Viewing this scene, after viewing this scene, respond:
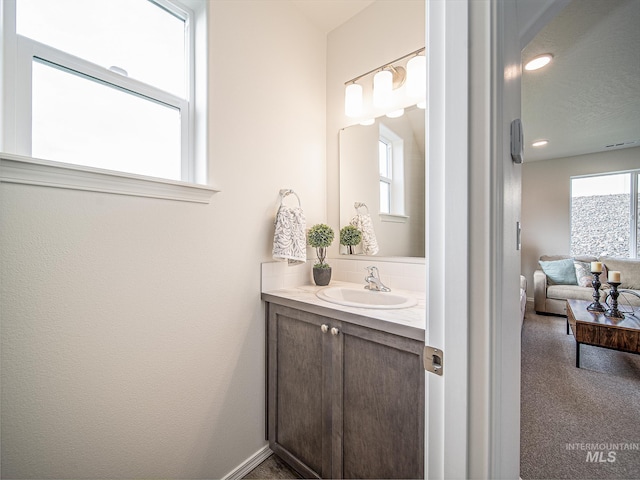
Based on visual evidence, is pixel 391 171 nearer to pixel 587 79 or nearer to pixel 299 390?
pixel 299 390

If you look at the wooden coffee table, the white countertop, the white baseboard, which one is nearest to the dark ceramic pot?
the white countertop

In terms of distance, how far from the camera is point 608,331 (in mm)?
2223

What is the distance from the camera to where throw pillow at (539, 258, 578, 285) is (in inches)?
157

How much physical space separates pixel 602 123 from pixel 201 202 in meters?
4.66

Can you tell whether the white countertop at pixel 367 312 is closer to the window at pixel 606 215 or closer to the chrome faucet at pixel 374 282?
the chrome faucet at pixel 374 282

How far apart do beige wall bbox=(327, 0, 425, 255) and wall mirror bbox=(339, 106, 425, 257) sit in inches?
3.2

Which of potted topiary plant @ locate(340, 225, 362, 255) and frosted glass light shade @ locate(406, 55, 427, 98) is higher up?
frosted glass light shade @ locate(406, 55, 427, 98)

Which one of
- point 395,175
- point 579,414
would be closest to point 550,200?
point 579,414

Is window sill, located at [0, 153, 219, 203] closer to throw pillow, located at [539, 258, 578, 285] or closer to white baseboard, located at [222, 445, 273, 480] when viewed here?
white baseboard, located at [222, 445, 273, 480]

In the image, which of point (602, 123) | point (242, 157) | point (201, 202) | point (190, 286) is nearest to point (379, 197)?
point (242, 157)

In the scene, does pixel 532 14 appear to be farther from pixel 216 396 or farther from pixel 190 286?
pixel 216 396

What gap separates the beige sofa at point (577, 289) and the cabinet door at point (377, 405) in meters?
4.10

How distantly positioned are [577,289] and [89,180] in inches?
210

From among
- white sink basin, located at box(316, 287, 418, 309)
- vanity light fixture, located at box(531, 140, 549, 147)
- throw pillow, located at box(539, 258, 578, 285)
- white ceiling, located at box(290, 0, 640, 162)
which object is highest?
vanity light fixture, located at box(531, 140, 549, 147)
